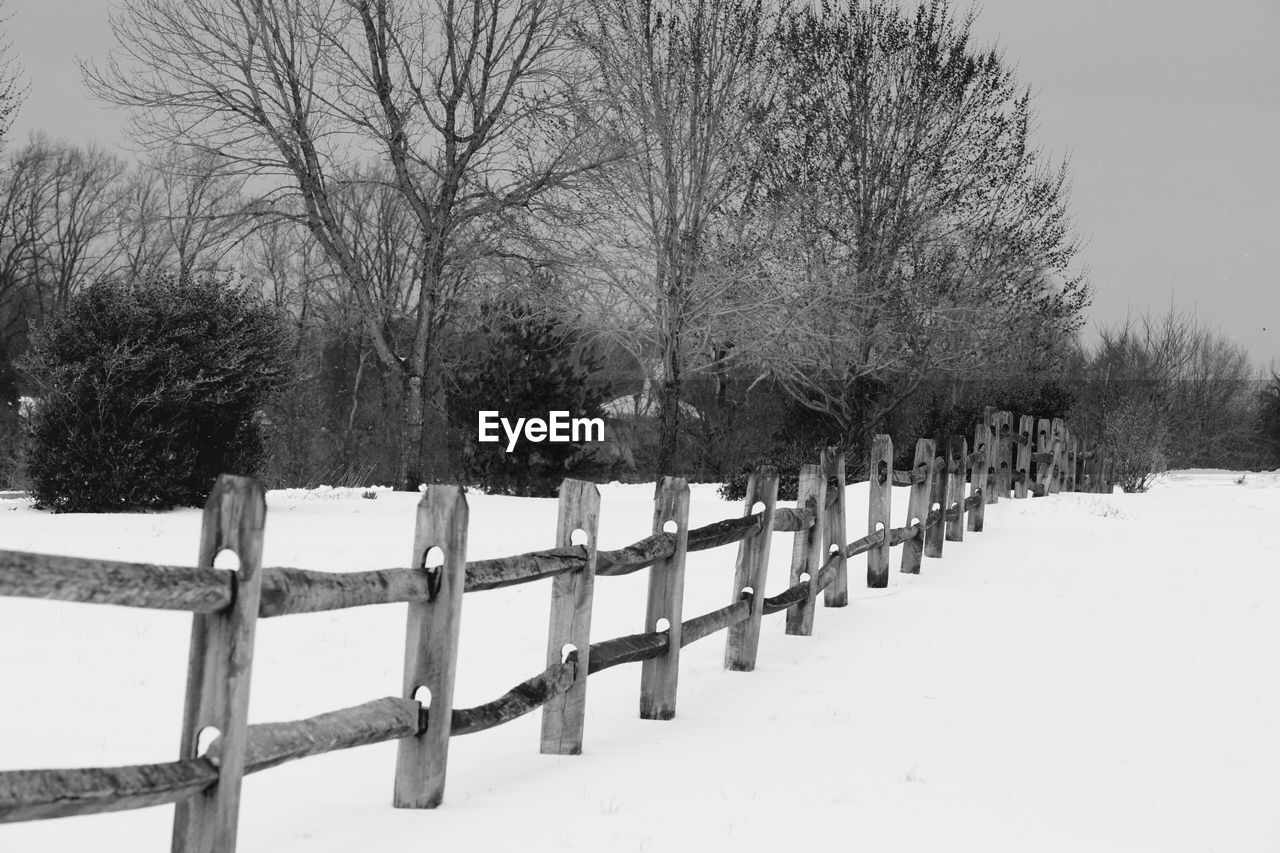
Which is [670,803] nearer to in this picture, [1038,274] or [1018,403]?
[1018,403]

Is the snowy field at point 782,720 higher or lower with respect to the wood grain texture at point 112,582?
lower

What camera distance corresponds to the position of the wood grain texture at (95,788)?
9.60 ft

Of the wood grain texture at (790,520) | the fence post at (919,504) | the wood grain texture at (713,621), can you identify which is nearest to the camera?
the wood grain texture at (713,621)

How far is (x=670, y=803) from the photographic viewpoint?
17.1 ft

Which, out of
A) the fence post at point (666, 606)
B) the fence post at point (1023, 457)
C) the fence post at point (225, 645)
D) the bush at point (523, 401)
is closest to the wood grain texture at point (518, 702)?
the fence post at point (666, 606)

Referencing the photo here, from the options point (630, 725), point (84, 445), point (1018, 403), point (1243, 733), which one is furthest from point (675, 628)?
point (1018, 403)

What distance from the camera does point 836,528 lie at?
10.9 m

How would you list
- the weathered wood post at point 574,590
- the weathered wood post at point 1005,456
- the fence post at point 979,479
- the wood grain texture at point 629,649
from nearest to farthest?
the weathered wood post at point 574,590 → the wood grain texture at point 629,649 → the fence post at point 979,479 → the weathered wood post at point 1005,456

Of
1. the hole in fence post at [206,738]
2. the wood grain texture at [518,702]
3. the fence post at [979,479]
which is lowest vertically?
the wood grain texture at [518,702]

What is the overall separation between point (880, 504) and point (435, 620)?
8.17 metres

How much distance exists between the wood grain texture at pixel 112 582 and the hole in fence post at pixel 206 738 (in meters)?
0.32

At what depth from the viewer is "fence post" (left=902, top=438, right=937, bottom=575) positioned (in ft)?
44.9

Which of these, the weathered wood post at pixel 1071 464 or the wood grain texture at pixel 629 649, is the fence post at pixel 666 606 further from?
the weathered wood post at pixel 1071 464

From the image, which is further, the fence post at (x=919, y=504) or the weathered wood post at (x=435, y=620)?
the fence post at (x=919, y=504)
